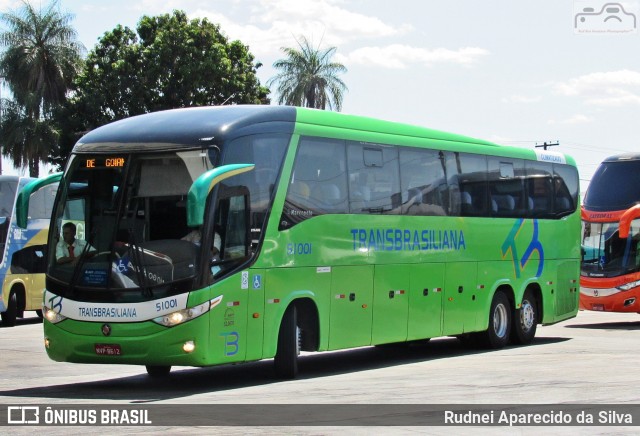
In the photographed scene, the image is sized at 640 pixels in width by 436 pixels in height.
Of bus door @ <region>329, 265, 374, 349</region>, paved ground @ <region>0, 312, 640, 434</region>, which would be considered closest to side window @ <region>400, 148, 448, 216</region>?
bus door @ <region>329, 265, 374, 349</region>

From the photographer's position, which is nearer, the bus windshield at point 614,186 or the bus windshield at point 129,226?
the bus windshield at point 129,226

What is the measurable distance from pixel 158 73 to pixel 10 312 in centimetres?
2490

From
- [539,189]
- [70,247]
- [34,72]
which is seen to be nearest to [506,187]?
[539,189]

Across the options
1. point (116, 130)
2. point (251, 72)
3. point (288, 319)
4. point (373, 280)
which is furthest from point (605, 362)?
point (251, 72)

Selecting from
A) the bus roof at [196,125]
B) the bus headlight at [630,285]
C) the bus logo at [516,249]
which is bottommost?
the bus headlight at [630,285]

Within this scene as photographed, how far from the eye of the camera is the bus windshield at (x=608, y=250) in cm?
2834

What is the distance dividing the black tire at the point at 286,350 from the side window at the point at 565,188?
9415mm

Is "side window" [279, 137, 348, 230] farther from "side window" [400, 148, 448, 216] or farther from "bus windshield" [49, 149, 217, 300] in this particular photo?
"side window" [400, 148, 448, 216]

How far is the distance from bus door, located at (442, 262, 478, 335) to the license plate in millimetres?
6939

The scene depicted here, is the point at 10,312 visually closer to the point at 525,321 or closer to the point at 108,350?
the point at 525,321

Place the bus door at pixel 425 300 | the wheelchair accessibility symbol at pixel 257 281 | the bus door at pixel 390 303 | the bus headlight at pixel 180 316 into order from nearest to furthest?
the bus headlight at pixel 180 316, the wheelchair accessibility symbol at pixel 257 281, the bus door at pixel 390 303, the bus door at pixel 425 300

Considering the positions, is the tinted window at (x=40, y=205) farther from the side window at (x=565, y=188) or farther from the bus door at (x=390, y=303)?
the bus door at (x=390, y=303)

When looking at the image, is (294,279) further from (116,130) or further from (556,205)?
(556,205)

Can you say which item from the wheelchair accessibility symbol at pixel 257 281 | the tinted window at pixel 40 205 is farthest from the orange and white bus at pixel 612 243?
the wheelchair accessibility symbol at pixel 257 281
